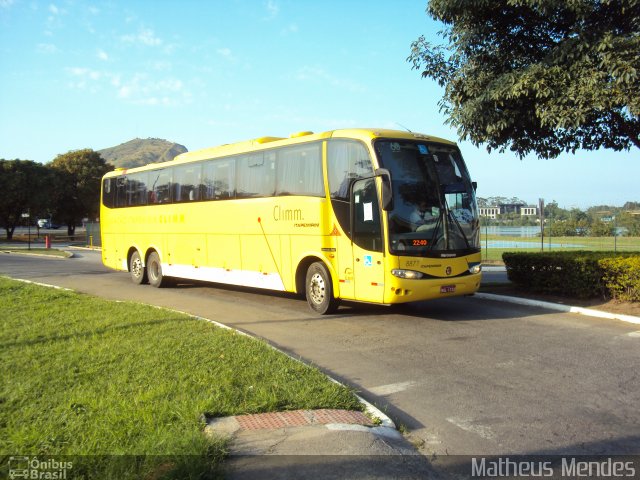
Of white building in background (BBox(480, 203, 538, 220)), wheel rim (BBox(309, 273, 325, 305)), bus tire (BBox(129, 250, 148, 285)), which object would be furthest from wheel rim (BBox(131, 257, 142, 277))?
white building in background (BBox(480, 203, 538, 220))

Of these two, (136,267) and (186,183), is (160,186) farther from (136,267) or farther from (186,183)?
(136,267)

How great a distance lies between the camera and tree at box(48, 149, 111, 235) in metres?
58.4

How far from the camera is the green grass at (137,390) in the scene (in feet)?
12.7

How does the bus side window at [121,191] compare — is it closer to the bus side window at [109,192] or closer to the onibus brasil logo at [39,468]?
the bus side window at [109,192]

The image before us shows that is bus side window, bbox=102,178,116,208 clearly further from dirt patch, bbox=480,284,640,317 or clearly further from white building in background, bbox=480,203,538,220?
white building in background, bbox=480,203,538,220

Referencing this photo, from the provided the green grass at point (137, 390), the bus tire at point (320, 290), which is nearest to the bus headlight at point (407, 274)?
the bus tire at point (320, 290)

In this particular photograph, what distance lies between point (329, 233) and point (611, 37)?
5659 mm

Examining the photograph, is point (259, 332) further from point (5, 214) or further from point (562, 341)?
point (5, 214)

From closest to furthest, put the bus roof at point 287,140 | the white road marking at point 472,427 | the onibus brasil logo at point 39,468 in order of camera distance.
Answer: the onibus brasil logo at point 39,468, the white road marking at point 472,427, the bus roof at point 287,140

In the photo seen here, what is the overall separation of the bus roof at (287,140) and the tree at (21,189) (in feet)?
141

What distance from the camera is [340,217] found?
996 centimetres

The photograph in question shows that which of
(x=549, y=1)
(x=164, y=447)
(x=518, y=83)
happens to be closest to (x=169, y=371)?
(x=164, y=447)

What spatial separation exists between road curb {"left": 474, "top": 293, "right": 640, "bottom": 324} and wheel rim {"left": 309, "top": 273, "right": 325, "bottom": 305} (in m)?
4.08

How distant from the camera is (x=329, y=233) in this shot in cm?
1019
